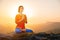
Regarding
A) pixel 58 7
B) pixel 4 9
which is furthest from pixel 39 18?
pixel 4 9

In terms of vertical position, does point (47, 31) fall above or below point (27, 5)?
below

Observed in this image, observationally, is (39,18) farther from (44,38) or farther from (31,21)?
(44,38)

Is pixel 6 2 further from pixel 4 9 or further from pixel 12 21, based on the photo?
pixel 12 21

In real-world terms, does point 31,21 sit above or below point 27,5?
below

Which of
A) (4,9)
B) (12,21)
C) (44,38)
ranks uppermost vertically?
(4,9)

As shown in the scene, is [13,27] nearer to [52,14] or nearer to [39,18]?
[39,18]

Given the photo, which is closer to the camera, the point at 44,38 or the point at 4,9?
the point at 44,38

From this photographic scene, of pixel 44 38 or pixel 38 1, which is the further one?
pixel 38 1

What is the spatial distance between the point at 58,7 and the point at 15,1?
1.93 feet

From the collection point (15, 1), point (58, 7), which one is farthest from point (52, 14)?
point (15, 1)

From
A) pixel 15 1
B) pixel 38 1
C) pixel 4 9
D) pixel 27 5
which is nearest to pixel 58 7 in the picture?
pixel 38 1

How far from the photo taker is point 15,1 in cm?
220

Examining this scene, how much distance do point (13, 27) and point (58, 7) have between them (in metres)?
0.67

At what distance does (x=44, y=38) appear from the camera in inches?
78.2
